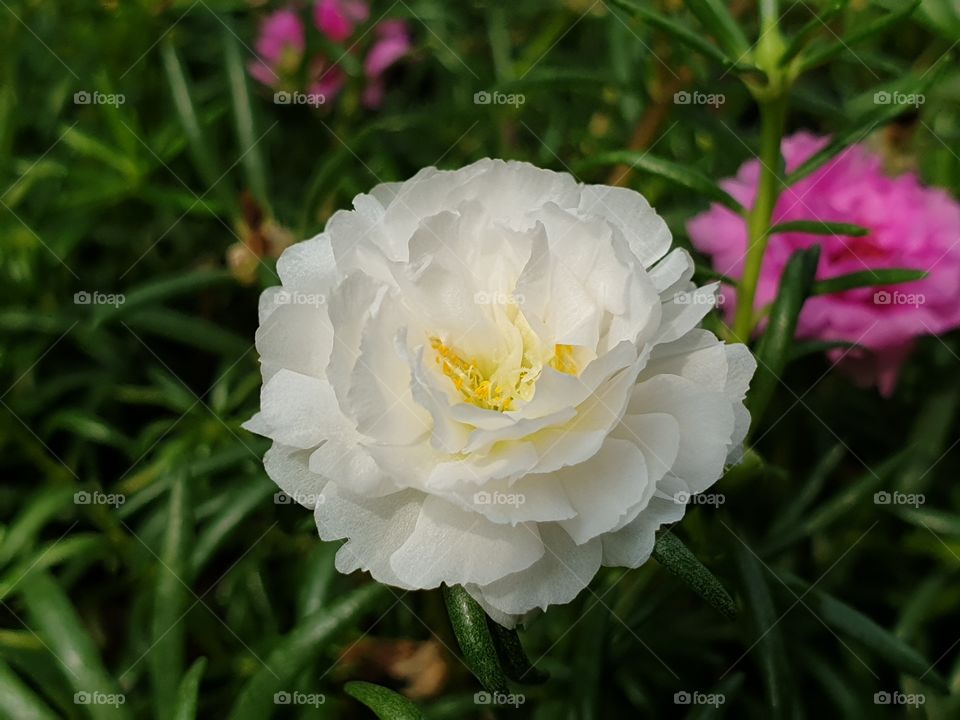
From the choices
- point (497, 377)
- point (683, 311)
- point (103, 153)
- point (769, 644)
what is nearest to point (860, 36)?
point (683, 311)

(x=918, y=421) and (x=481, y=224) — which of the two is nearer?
(x=481, y=224)

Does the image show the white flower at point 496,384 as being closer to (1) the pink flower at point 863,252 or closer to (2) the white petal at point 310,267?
(2) the white petal at point 310,267

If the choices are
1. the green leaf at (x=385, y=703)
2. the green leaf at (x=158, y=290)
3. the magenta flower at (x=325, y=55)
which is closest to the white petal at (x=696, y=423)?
the green leaf at (x=385, y=703)

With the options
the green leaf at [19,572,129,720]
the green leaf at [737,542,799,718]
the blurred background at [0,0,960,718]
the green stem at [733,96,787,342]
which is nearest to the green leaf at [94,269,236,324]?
the blurred background at [0,0,960,718]

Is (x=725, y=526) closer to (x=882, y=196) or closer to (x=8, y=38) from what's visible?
(x=882, y=196)

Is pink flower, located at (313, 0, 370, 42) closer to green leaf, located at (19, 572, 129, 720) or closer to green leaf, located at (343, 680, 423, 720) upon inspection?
green leaf, located at (19, 572, 129, 720)

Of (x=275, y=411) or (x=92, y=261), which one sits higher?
(x=275, y=411)

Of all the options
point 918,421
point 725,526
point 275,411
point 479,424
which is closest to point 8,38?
point 275,411
